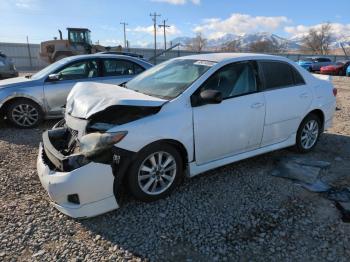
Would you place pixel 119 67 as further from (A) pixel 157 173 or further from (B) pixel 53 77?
(A) pixel 157 173

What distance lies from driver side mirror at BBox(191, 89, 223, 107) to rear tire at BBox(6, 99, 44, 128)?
425 centimetres

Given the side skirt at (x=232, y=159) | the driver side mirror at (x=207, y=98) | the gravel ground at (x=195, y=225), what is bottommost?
the gravel ground at (x=195, y=225)

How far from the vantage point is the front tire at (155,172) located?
133 inches

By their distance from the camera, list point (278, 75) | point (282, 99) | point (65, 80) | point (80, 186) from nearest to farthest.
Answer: point (80, 186) < point (282, 99) < point (278, 75) < point (65, 80)

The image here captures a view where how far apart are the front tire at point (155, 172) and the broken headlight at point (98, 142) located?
307 mm

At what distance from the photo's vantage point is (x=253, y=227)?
322cm

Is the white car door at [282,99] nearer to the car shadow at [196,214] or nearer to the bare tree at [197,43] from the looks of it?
the car shadow at [196,214]

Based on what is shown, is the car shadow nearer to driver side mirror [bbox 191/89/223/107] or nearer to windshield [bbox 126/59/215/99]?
driver side mirror [bbox 191/89/223/107]

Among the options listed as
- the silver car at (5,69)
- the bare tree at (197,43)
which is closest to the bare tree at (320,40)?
the bare tree at (197,43)

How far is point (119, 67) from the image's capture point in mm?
7379

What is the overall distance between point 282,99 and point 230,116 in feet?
3.47

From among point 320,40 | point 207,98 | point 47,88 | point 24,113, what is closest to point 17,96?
point 24,113

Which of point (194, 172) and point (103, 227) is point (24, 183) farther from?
point (194, 172)

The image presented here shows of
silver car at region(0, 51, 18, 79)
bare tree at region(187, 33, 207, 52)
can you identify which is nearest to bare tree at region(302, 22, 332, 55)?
bare tree at region(187, 33, 207, 52)
